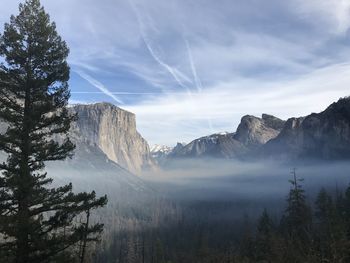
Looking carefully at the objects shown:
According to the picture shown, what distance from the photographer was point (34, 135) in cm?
2233

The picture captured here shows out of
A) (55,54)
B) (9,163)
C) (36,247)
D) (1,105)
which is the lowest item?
(36,247)

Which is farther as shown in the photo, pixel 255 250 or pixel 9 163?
pixel 255 250

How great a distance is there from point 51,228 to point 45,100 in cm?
632

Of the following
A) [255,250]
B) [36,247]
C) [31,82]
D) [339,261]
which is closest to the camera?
[339,261]

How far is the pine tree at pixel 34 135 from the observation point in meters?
20.9

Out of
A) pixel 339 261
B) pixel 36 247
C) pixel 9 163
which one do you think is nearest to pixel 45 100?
pixel 9 163

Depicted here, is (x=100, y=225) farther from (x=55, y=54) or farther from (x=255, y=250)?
(x=255, y=250)

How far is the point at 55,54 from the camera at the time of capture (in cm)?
2345

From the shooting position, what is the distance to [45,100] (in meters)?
22.9

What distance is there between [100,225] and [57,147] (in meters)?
4.55

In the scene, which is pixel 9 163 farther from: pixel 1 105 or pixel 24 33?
pixel 24 33

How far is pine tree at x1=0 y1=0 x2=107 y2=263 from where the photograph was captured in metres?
20.9

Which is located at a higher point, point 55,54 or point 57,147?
point 55,54

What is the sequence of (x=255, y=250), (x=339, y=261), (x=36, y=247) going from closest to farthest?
1. (x=339, y=261)
2. (x=36, y=247)
3. (x=255, y=250)
